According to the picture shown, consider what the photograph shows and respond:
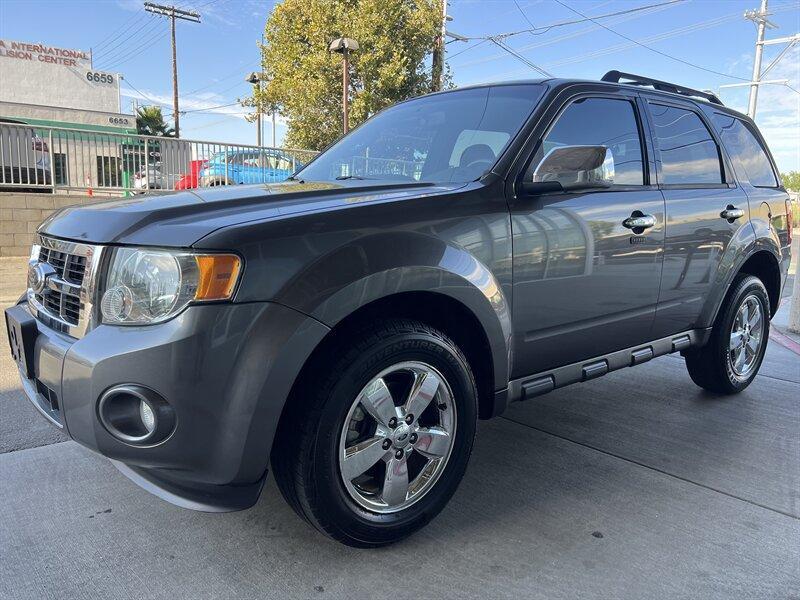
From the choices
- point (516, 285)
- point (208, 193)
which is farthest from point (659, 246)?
point (208, 193)

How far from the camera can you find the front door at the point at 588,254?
8.95 ft

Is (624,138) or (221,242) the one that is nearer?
(221,242)

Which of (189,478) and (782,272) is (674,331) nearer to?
(782,272)

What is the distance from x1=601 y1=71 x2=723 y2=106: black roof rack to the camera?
3.60m

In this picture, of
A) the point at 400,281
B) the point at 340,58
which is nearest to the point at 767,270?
the point at 400,281

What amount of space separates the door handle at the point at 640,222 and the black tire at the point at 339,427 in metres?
1.28

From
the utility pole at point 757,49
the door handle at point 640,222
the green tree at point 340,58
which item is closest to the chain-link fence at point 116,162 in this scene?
the door handle at point 640,222

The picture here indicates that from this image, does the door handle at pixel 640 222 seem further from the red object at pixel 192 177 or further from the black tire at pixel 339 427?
the red object at pixel 192 177

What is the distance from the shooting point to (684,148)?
372 centimetres

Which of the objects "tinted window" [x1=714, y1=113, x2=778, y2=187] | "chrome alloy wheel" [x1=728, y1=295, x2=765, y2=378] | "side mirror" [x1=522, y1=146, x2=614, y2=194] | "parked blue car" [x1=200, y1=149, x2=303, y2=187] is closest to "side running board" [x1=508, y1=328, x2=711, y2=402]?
"chrome alloy wheel" [x1=728, y1=295, x2=765, y2=378]

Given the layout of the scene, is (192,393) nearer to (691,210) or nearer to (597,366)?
(597,366)

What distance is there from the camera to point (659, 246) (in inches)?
131

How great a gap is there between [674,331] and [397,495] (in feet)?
7.21

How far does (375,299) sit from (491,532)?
111 cm
